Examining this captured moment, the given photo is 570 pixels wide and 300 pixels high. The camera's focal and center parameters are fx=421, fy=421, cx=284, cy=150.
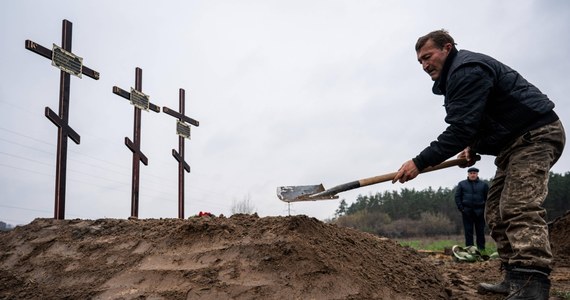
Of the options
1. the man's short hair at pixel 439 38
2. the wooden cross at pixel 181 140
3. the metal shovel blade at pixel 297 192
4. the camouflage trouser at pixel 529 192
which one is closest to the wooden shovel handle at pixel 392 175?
the metal shovel blade at pixel 297 192

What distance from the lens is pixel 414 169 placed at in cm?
298

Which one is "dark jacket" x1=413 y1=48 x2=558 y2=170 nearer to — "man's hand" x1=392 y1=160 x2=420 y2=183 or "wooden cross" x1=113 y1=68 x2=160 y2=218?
"man's hand" x1=392 y1=160 x2=420 y2=183

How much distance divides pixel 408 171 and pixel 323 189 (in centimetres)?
104

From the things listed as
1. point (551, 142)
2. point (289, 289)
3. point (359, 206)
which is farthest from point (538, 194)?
point (359, 206)

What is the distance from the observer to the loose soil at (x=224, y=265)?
9.71 feet

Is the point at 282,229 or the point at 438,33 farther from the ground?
the point at 438,33

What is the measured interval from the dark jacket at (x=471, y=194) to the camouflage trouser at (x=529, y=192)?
5135mm

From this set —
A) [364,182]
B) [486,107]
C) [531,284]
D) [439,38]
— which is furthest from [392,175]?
[531,284]

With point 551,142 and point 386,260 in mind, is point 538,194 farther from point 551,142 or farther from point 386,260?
→ point 386,260

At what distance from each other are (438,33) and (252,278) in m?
2.25

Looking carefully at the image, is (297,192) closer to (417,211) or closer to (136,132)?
(136,132)

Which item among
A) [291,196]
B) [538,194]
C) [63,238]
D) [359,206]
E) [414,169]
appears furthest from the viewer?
[359,206]

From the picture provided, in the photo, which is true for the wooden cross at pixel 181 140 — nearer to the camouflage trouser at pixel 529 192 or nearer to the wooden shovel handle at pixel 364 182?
the wooden shovel handle at pixel 364 182

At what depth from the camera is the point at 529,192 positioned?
275cm
